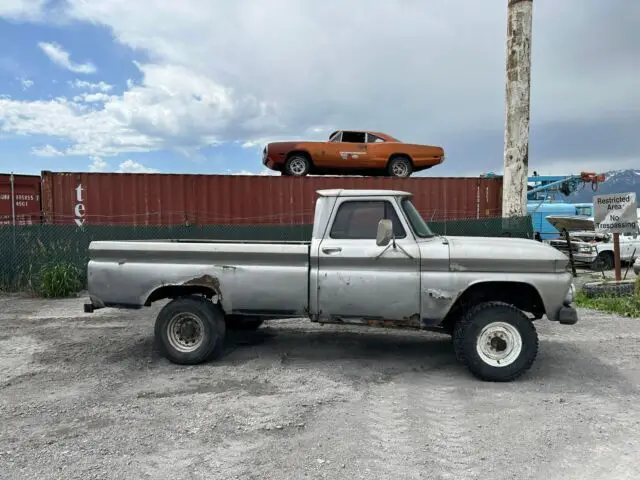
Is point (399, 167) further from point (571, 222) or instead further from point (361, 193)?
point (361, 193)

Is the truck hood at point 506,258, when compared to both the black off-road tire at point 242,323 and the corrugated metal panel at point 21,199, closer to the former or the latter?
the black off-road tire at point 242,323

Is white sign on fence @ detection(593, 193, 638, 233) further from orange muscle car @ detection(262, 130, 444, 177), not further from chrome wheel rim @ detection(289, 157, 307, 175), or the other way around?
chrome wheel rim @ detection(289, 157, 307, 175)

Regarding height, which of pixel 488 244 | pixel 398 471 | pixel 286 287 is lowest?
pixel 398 471

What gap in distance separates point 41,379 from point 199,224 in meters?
7.40

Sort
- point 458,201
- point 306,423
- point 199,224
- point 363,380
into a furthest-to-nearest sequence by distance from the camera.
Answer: point 458,201 → point 199,224 → point 363,380 → point 306,423

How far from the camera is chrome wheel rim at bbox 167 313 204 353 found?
210 inches

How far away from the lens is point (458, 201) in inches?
520

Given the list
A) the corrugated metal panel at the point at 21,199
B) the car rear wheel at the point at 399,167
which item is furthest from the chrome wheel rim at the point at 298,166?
the corrugated metal panel at the point at 21,199

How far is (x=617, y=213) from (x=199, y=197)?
927cm

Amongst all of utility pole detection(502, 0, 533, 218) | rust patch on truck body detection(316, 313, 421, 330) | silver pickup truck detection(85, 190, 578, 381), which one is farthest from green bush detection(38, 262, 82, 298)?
utility pole detection(502, 0, 533, 218)

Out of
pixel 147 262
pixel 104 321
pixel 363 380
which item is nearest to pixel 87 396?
pixel 147 262

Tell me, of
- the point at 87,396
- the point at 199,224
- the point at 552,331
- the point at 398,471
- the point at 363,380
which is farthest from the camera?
the point at 199,224

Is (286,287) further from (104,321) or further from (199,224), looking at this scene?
(199,224)

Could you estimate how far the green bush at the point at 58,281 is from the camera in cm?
981
